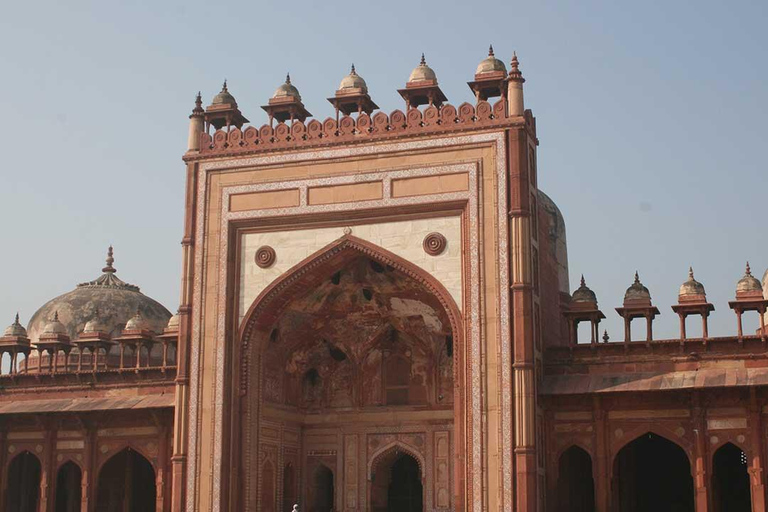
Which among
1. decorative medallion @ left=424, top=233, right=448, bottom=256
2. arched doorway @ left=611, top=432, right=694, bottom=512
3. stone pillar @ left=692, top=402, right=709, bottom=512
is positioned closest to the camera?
stone pillar @ left=692, top=402, right=709, bottom=512

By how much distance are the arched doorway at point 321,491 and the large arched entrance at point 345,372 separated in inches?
1.1

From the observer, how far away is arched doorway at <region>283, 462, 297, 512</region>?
21562mm

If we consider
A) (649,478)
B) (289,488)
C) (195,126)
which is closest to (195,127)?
(195,126)

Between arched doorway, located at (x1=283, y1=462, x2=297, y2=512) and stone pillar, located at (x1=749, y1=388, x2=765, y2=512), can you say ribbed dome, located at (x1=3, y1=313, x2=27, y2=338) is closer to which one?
arched doorway, located at (x1=283, y1=462, x2=297, y2=512)

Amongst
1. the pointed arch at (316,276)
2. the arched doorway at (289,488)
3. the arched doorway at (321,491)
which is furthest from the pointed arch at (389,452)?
the pointed arch at (316,276)

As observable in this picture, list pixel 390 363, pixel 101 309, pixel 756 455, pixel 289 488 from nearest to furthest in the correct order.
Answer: pixel 756 455 < pixel 289 488 < pixel 390 363 < pixel 101 309

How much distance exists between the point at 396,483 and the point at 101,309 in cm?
1024

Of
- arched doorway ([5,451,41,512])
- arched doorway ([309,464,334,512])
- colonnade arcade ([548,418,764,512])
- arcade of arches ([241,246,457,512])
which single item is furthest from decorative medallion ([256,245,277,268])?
arched doorway ([5,451,41,512])

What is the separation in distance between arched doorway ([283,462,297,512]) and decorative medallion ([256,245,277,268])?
12.5 ft

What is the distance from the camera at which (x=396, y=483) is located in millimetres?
22438

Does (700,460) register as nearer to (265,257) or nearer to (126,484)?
(265,257)

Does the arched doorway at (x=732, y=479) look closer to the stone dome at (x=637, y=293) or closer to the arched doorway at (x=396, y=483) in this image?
the stone dome at (x=637, y=293)

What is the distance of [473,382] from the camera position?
18.6m

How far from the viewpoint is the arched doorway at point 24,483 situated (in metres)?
23.6
